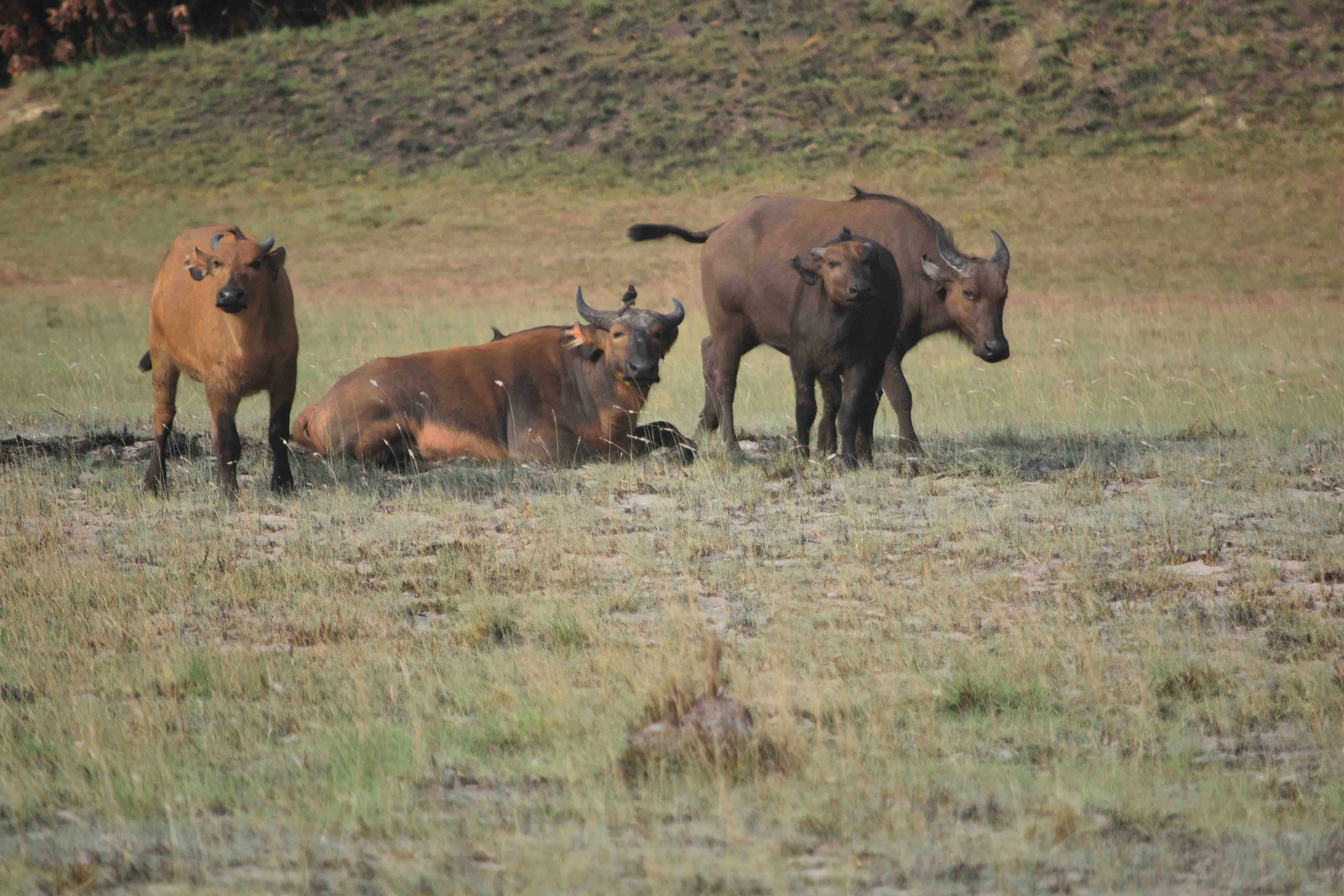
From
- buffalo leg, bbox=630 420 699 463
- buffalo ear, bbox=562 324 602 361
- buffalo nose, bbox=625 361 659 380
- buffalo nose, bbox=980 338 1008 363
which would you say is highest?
buffalo ear, bbox=562 324 602 361

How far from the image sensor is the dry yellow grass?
4.21 meters

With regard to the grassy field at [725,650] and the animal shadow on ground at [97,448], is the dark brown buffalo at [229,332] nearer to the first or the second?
the grassy field at [725,650]

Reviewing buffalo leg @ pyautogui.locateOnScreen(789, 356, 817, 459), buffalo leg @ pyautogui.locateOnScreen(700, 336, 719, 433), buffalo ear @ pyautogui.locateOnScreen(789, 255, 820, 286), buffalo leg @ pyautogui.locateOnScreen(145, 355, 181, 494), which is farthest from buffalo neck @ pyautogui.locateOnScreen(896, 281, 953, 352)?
buffalo leg @ pyautogui.locateOnScreen(145, 355, 181, 494)

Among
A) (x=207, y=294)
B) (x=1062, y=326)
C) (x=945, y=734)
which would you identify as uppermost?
(x=207, y=294)

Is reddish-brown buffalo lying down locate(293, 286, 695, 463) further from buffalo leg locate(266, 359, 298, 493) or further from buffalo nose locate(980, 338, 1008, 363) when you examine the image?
buffalo nose locate(980, 338, 1008, 363)

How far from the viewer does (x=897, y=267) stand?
33.2 ft

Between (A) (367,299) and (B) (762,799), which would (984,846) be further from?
(A) (367,299)

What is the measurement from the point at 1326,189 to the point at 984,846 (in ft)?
92.9

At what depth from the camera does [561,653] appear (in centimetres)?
607

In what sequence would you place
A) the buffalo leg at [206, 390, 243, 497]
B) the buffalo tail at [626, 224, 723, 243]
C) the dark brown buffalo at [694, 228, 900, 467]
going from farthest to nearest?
the buffalo tail at [626, 224, 723, 243] < the dark brown buffalo at [694, 228, 900, 467] < the buffalo leg at [206, 390, 243, 497]

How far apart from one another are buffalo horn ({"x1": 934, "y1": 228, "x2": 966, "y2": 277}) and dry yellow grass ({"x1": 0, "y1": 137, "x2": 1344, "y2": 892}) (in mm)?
1265

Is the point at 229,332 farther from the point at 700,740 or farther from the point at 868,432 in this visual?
the point at 700,740

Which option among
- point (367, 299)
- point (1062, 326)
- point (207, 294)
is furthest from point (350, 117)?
point (207, 294)

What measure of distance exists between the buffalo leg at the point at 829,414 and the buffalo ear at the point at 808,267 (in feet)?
2.02
